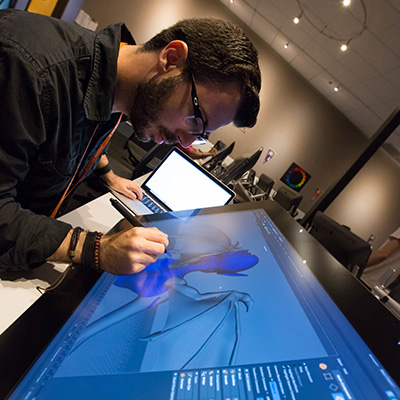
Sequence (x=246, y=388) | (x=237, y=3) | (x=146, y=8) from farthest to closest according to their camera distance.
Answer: (x=146, y=8) < (x=237, y=3) < (x=246, y=388)

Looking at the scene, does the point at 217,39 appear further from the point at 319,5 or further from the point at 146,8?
the point at 146,8

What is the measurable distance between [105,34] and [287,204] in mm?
3798

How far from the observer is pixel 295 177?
646cm

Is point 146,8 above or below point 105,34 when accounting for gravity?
above

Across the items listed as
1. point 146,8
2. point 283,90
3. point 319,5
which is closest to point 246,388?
point 319,5

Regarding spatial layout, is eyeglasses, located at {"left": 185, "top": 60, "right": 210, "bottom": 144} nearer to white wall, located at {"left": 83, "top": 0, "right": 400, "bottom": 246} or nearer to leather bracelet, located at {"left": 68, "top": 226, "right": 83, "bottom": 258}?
leather bracelet, located at {"left": 68, "top": 226, "right": 83, "bottom": 258}

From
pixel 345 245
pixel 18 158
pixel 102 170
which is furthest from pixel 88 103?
pixel 345 245

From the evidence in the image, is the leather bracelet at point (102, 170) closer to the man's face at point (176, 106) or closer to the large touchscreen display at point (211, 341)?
the man's face at point (176, 106)

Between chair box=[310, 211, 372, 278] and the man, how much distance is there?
71cm

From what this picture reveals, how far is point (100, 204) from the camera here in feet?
3.59

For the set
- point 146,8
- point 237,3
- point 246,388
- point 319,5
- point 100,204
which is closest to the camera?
point 246,388

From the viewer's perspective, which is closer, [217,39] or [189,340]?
[189,340]

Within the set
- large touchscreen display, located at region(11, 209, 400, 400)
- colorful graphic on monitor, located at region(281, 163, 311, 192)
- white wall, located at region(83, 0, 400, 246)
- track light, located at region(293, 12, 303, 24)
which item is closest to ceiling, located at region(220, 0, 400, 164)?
track light, located at region(293, 12, 303, 24)

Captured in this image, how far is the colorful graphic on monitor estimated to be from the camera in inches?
252
